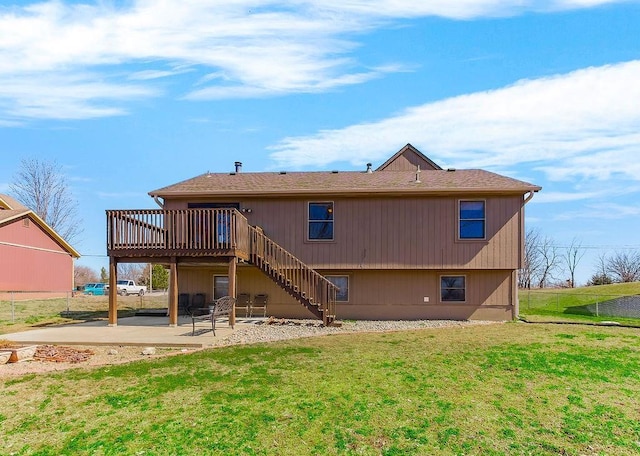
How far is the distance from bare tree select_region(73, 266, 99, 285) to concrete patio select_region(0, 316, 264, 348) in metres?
43.4

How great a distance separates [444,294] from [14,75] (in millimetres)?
15101

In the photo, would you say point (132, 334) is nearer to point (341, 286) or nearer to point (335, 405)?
point (341, 286)

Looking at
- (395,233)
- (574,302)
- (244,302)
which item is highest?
(395,233)

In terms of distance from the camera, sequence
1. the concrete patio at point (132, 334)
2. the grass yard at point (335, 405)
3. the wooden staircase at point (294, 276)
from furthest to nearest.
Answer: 1. the wooden staircase at point (294, 276)
2. the concrete patio at point (132, 334)
3. the grass yard at point (335, 405)

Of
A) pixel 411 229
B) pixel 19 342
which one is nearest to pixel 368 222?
pixel 411 229

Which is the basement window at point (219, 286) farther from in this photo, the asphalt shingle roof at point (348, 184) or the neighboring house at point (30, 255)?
the neighboring house at point (30, 255)

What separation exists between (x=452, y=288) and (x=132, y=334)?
32.9 ft

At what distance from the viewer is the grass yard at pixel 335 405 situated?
5133mm

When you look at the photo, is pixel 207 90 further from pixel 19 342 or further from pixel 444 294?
pixel 444 294

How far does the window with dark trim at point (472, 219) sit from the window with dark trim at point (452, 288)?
4.88 ft

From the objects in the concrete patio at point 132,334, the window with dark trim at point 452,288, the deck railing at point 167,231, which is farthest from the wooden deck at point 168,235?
the window with dark trim at point 452,288

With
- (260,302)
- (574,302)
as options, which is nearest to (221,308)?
(260,302)

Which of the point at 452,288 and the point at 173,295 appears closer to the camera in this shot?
the point at 173,295

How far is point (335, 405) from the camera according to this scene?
609 cm
